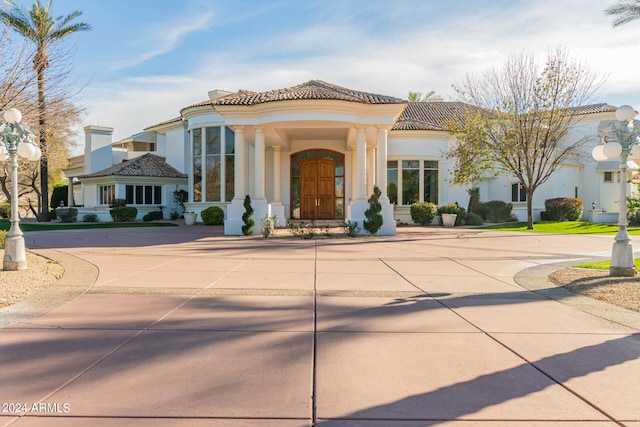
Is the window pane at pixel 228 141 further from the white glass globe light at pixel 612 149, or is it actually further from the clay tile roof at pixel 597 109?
the clay tile roof at pixel 597 109

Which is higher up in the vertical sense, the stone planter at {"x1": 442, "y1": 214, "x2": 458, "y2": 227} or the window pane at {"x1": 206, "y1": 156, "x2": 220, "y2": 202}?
the window pane at {"x1": 206, "y1": 156, "x2": 220, "y2": 202}

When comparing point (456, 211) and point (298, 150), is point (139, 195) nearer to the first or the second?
point (298, 150)

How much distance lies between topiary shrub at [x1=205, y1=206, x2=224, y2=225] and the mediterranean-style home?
100cm

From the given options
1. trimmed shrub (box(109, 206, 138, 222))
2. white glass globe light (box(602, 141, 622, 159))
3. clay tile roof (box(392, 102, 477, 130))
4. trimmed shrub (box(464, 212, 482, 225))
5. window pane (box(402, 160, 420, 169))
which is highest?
clay tile roof (box(392, 102, 477, 130))

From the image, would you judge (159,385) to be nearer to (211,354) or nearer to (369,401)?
(211,354)

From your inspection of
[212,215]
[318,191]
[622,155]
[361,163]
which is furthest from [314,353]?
[212,215]

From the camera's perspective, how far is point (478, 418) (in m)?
3.13

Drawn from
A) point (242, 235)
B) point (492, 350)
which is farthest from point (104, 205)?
point (492, 350)

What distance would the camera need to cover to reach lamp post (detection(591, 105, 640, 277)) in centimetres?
871

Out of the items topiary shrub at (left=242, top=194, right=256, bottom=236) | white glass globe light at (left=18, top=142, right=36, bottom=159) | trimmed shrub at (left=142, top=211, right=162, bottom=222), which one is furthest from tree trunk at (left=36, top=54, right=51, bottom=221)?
topiary shrub at (left=242, top=194, right=256, bottom=236)

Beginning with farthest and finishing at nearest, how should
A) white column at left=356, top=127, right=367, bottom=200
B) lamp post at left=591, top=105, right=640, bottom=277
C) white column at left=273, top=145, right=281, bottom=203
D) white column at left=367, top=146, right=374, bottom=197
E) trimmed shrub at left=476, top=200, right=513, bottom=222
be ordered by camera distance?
trimmed shrub at left=476, top=200, right=513, bottom=222
white column at left=273, top=145, right=281, bottom=203
white column at left=367, top=146, right=374, bottom=197
white column at left=356, top=127, right=367, bottom=200
lamp post at left=591, top=105, right=640, bottom=277

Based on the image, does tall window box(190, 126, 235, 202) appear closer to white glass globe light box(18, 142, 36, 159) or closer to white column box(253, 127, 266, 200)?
white column box(253, 127, 266, 200)

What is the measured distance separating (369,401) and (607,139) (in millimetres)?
8805

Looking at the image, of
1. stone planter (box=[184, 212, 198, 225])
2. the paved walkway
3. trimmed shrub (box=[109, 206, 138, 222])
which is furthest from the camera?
trimmed shrub (box=[109, 206, 138, 222])
